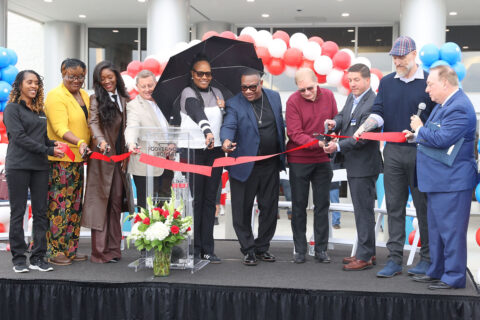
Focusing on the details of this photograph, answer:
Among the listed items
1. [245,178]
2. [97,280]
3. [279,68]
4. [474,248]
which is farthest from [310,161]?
[474,248]

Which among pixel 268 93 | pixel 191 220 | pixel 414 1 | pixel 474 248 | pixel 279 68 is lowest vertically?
pixel 474 248

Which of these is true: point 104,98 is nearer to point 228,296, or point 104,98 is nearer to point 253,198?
point 253,198

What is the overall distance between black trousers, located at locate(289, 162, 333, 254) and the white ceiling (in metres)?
8.27

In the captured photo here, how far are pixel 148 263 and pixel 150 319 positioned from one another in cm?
56

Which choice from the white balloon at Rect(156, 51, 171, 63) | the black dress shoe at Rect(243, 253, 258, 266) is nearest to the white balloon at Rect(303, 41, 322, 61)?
the white balloon at Rect(156, 51, 171, 63)

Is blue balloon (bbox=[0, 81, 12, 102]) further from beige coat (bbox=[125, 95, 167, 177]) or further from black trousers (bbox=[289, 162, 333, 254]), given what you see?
black trousers (bbox=[289, 162, 333, 254])

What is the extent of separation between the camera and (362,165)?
169 inches

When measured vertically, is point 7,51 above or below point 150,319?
above

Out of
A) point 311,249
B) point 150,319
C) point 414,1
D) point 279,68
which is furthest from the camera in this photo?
point 414,1

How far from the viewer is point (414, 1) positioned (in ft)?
34.3

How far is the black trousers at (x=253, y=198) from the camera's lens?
4.56 metres

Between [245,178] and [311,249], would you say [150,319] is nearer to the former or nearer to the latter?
[245,178]

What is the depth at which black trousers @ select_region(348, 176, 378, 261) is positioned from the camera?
4.32 m

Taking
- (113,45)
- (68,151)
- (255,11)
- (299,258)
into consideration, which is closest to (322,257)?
(299,258)
